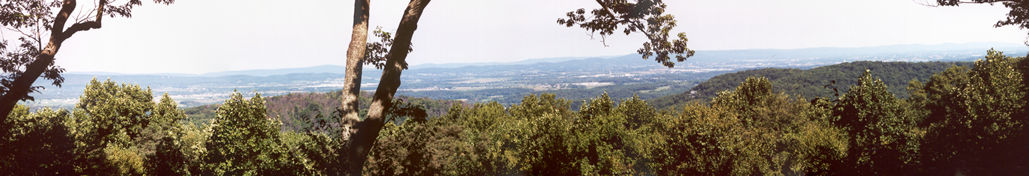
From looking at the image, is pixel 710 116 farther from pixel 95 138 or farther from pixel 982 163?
pixel 95 138

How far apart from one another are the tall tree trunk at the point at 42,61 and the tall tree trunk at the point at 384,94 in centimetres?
752

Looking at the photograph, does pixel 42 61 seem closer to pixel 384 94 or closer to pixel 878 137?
pixel 384 94

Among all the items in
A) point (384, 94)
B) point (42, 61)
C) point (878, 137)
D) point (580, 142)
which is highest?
point (42, 61)

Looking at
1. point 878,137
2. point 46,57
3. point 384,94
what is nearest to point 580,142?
point 878,137

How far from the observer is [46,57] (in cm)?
952

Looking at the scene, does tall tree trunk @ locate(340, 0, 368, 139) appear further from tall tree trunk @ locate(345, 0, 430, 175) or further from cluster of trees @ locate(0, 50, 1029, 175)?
cluster of trees @ locate(0, 50, 1029, 175)

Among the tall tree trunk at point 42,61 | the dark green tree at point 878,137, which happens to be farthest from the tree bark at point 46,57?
the dark green tree at point 878,137

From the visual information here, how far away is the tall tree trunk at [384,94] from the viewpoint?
6258 millimetres

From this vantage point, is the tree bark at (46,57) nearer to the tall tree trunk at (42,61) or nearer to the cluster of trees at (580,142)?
the tall tree trunk at (42,61)

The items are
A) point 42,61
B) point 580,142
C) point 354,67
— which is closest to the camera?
point 354,67

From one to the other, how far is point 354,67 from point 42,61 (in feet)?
25.9

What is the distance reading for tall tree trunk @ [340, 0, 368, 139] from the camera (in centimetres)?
639

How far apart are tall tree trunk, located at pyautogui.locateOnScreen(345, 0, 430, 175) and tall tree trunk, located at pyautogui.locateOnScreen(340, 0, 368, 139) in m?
0.20

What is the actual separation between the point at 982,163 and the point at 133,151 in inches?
2507
